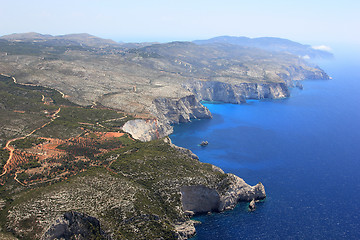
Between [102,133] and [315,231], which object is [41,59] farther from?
[315,231]

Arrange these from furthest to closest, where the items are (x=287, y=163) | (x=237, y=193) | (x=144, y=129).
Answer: (x=144, y=129)
(x=287, y=163)
(x=237, y=193)

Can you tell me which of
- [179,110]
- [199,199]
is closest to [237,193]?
[199,199]

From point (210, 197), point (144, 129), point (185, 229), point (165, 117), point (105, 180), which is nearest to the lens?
point (185, 229)

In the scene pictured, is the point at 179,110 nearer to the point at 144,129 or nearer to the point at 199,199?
the point at 144,129

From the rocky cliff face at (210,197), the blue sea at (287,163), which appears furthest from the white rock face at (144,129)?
the rocky cliff face at (210,197)

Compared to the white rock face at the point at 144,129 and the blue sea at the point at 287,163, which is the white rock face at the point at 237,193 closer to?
the blue sea at the point at 287,163

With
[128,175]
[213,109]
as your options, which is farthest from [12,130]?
[213,109]

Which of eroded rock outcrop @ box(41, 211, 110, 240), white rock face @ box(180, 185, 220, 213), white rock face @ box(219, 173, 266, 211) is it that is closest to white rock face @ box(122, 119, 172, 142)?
white rock face @ box(180, 185, 220, 213)
